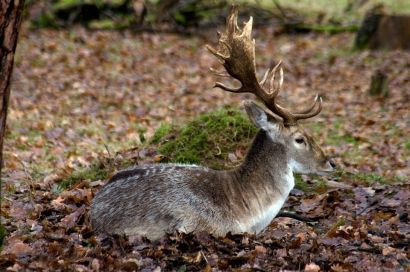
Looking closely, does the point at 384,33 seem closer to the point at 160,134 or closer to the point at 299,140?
the point at 160,134

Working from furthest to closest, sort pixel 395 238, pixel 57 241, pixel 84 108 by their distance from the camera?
pixel 84 108 → pixel 395 238 → pixel 57 241

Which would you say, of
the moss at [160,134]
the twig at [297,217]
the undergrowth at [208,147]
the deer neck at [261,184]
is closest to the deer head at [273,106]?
the deer neck at [261,184]

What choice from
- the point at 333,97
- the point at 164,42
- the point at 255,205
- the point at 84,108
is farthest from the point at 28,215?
the point at 164,42

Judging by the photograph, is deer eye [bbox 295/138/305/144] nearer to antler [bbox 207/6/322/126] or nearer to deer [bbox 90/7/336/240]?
deer [bbox 90/7/336/240]

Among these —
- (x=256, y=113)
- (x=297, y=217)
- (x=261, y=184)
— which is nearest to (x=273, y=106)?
(x=256, y=113)

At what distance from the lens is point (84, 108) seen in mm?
17156

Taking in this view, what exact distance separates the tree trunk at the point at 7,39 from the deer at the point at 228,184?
1381 mm

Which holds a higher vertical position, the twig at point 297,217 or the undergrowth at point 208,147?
the undergrowth at point 208,147

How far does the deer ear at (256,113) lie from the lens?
26.2ft

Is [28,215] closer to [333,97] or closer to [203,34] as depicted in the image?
[333,97]

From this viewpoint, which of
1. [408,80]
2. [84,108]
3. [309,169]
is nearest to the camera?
[309,169]

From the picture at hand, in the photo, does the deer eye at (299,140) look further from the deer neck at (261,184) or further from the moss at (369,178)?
the moss at (369,178)

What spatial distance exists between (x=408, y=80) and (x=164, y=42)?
769cm

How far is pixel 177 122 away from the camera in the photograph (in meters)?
15.9
